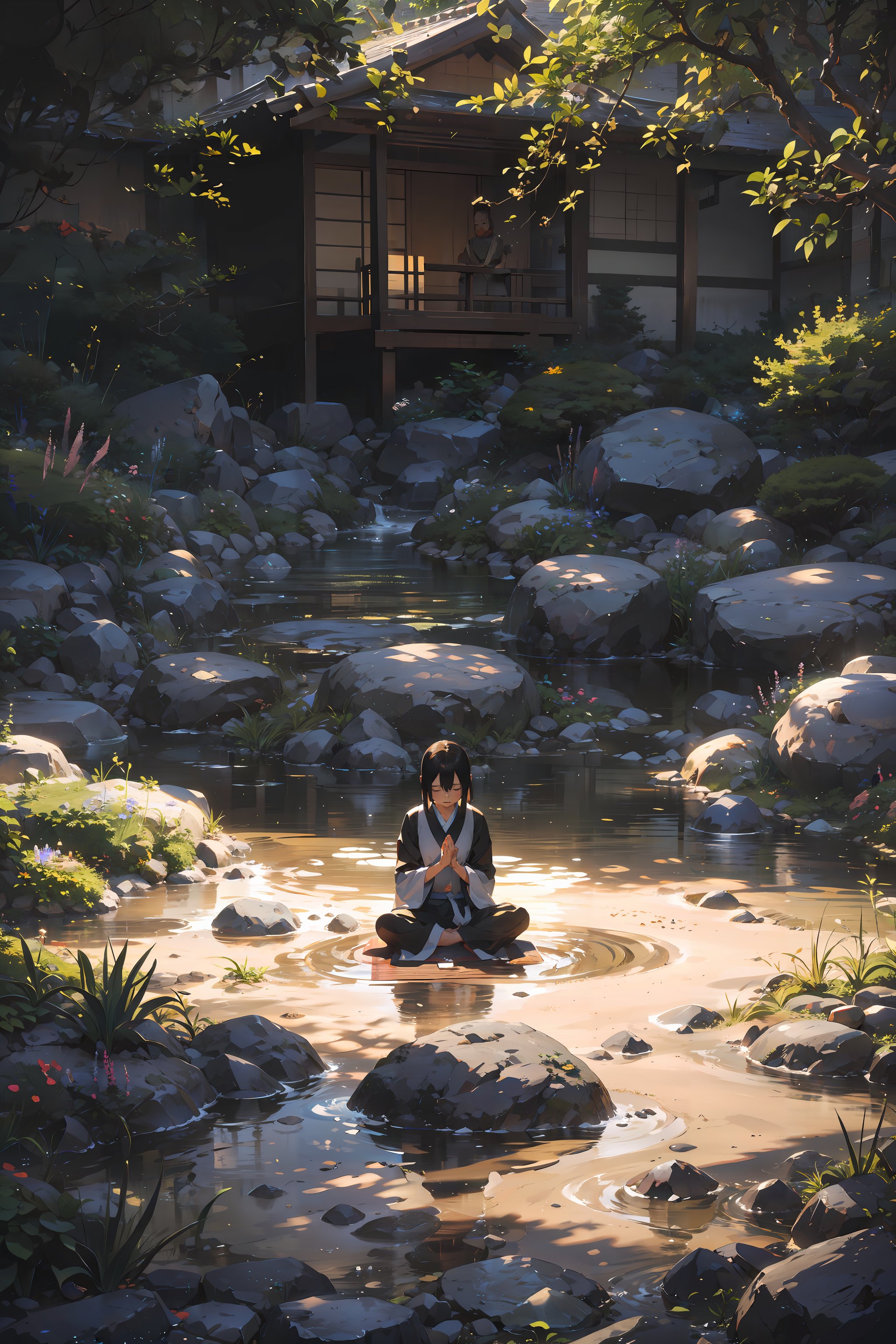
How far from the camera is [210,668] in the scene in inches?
524

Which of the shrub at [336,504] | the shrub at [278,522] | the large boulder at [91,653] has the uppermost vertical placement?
the shrub at [336,504]

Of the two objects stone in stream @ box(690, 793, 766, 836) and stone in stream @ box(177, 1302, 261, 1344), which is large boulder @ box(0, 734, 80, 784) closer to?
stone in stream @ box(690, 793, 766, 836)

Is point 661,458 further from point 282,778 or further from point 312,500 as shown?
point 282,778

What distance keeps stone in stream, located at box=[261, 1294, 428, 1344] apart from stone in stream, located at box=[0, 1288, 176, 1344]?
26 centimetres

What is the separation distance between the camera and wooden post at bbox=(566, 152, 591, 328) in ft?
85.9

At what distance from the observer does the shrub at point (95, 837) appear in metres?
8.27

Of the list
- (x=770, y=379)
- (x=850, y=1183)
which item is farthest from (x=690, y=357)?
(x=850, y=1183)

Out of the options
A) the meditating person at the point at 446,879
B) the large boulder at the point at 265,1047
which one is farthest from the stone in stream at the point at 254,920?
the large boulder at the point at 265,1047

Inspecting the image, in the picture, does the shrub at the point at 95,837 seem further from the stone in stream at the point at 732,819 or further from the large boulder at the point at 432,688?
the large boulder at the point at 432,688

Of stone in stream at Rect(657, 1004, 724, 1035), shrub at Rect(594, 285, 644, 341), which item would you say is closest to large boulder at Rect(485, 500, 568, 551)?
shrub at Rect(594, 285, 644, 341)

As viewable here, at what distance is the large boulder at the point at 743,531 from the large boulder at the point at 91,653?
7868 millimetres

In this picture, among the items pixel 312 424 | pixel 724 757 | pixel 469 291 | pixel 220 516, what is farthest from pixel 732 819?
pixel 469 291

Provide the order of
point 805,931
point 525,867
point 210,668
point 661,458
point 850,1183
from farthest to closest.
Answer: point 661,458 → point 210,668 → point 525,867 → point 805,931 → point 850,1183

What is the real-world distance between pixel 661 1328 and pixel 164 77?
18.2 ft
